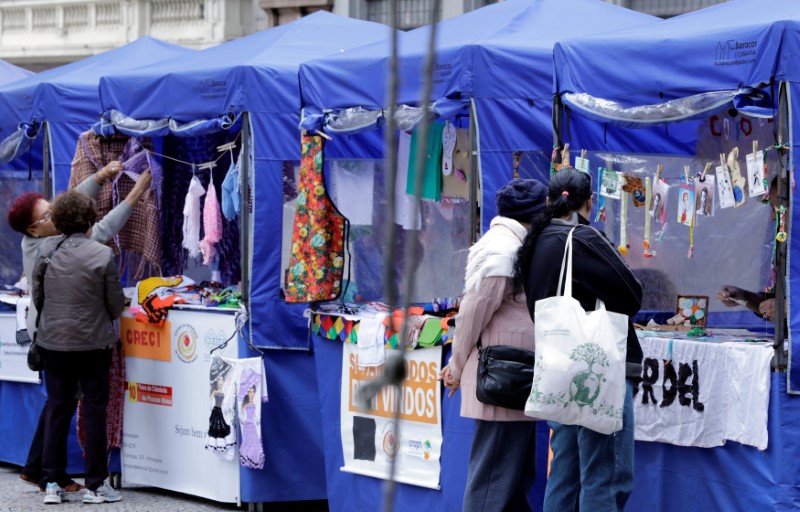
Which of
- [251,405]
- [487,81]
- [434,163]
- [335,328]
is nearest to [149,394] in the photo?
[251,405]

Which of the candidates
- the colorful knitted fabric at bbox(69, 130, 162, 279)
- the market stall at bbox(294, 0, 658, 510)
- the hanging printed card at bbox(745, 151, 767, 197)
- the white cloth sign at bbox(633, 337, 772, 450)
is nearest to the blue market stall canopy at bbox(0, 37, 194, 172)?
the colorful knitted fabric at bbox(69, 130, 162, 279)

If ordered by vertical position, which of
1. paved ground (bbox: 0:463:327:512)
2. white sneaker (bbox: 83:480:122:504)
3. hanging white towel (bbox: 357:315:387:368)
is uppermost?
hanging white towel (bbox: 357:315:387:368)

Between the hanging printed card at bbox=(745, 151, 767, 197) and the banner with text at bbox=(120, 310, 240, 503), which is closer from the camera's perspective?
the hanging printed card at bbox=(745, 151, 767, 197)

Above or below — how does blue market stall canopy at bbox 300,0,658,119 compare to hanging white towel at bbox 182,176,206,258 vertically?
above

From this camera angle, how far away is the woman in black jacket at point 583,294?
4969 millimetres

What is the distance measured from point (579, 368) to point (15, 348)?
211 inches

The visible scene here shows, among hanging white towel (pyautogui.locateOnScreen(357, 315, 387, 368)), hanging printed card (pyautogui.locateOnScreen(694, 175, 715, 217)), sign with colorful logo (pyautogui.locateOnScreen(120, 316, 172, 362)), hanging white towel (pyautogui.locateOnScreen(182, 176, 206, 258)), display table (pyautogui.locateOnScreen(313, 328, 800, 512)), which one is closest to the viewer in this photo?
display table (pyautogui.locateOnScreen(313, 328, 800, 512))

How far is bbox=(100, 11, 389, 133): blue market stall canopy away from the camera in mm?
7445

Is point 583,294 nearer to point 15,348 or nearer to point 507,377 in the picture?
point 507,377

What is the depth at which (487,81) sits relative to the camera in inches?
250

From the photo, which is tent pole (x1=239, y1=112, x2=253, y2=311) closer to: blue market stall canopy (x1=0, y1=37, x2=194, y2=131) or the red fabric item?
the red fabric item

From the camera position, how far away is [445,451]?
21.1 feet

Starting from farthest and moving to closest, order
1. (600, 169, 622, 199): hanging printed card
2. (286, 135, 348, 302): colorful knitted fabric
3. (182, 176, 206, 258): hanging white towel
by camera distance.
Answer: (182, 176, 206, 258): hanging white towel, (286, 135, 348, 302): colorful knitted fabric, (600, 169, 622, 199): hanging printed card

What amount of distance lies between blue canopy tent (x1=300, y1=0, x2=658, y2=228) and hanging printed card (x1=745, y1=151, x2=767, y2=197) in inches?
49.2
